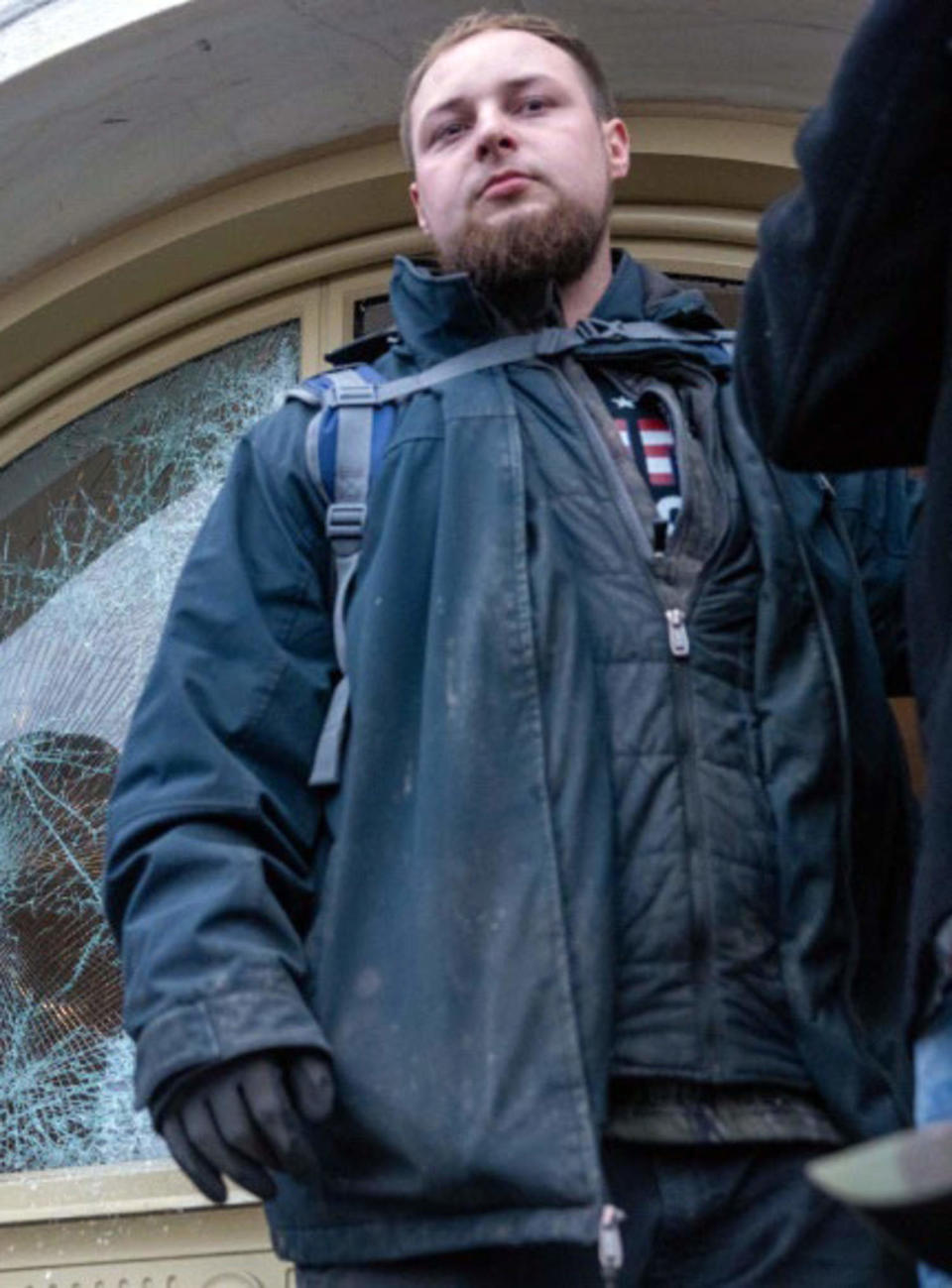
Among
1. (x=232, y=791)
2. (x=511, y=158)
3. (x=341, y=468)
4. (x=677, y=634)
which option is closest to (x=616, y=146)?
(x=511, y=158)

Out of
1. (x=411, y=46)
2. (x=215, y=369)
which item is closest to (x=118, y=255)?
(x=215, y=369)

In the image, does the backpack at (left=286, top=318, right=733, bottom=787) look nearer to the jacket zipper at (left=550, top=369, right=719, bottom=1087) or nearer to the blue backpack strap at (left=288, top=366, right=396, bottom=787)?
the blue backpack strap at (left=288, top=366, right=396, bottom=787)

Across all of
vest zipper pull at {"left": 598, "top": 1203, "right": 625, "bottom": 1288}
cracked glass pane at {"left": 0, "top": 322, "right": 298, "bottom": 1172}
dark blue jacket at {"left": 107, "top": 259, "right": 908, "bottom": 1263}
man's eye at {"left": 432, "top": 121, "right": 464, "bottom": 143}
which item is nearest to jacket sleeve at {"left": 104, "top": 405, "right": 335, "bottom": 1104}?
dark blue jacket at {"left": 107, "top": 259, "right": 908, "bottom": 1263}

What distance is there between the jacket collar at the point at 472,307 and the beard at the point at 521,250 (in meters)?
0.02

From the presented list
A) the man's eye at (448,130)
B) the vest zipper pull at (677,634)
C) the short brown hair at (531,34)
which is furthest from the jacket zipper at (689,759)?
the short brown hair at (531,34)

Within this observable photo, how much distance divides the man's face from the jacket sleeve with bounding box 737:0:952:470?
734mm

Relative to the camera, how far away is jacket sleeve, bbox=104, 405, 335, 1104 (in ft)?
6.78

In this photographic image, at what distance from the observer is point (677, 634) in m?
2.30

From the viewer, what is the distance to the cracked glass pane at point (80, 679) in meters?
3.35

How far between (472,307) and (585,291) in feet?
0.63

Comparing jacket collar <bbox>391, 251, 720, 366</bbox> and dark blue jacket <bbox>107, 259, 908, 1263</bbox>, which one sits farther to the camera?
jacket collar <bbox>391, 251, 720, 366</bbox>

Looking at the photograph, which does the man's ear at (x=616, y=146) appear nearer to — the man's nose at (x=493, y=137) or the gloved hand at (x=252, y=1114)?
the man's nose at (x=493, y=137)

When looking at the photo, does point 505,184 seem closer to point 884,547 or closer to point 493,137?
point 493,137

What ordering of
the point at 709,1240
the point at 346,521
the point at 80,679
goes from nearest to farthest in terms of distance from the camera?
the point at 709,1240 → the point at 346,521 → the point at 80,679
